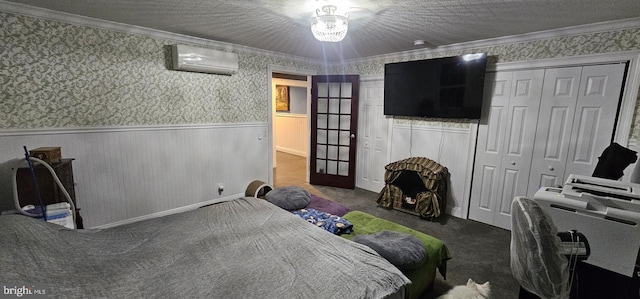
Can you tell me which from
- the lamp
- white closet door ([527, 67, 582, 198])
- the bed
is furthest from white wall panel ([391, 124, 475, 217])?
the lamp

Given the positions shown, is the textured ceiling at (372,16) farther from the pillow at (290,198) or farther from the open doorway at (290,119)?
the open doorway at (290,119)

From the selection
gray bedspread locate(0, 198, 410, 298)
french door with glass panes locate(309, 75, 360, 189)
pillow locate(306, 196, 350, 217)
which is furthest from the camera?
french door with glass panes locate(309, 75, 360, 189)

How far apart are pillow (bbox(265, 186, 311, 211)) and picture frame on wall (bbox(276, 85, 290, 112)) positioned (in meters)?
5.18

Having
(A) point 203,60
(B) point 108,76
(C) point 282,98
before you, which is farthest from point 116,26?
(C) point 282,98

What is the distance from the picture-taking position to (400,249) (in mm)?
1711

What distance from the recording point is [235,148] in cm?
382

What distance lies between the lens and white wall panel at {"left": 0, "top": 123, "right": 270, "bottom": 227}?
102 inches

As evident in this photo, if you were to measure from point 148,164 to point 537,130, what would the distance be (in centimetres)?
431

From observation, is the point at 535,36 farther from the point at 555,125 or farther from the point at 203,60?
the point at 203,60

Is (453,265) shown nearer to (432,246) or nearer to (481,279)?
(481,279)

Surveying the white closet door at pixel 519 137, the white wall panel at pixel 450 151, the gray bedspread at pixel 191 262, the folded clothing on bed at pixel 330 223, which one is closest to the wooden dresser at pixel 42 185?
the gray bedspread at pixel 191 262

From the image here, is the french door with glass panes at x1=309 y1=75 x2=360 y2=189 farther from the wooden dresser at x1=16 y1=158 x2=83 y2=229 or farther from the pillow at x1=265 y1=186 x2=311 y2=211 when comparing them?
the wooden dresser at x1=16 y1=158 x2=83 y2=229

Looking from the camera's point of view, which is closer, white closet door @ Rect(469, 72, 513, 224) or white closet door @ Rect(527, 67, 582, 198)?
white closet door @ Rect(527, 67, 582, 198)

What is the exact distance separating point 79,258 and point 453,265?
8.78 ft
